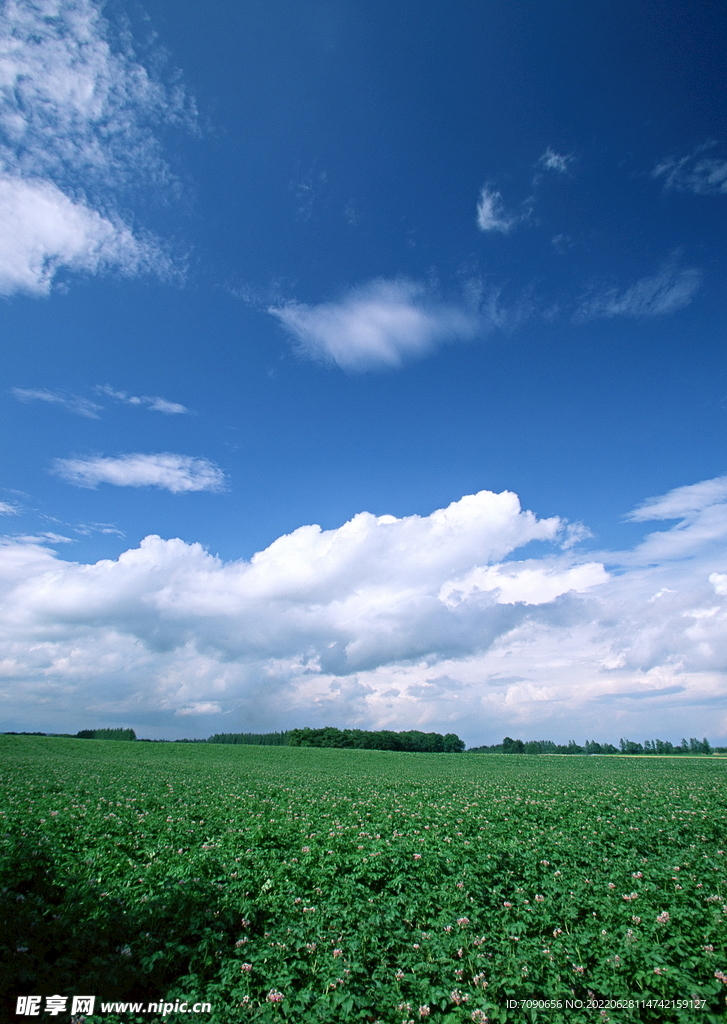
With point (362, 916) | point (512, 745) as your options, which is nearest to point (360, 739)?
point (512, 745)

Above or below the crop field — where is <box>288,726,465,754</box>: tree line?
below

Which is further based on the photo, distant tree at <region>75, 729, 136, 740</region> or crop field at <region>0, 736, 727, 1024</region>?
distant tree at <region>75, 729, 136, 740</region>

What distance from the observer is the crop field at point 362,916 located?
640cm

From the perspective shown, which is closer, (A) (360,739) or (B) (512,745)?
(A) (360,739)

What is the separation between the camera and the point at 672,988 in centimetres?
670

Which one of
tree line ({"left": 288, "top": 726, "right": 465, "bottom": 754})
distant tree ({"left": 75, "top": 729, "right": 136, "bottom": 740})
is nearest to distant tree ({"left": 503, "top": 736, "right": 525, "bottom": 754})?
tree line ({"left": 288, "top": 726, "right": 465, "bottom": 754})

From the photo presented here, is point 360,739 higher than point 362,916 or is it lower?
lower

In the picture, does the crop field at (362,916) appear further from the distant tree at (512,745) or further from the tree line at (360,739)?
the distant tree at (512,745)

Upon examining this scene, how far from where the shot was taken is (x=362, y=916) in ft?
27.8

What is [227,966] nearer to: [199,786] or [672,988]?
[672,988]

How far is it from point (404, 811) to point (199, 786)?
1195 centimetres

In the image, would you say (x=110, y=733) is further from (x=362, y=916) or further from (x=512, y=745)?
(x=362, y=916)

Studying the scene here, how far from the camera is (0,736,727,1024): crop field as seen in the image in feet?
21.0

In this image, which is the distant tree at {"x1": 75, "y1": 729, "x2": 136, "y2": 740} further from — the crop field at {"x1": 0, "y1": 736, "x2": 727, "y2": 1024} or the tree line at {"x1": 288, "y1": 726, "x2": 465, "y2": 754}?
the crop field at {"x1": 0, "y1": 736, "x2": 727, "y2": 1024}
